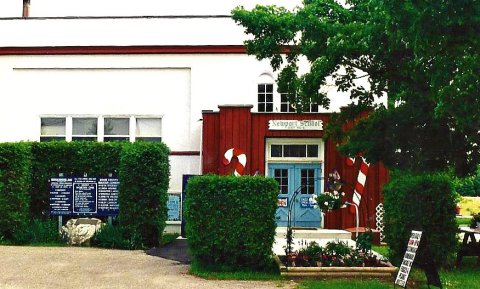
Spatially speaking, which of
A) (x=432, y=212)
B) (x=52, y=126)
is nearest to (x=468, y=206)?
(x=52, y=126)

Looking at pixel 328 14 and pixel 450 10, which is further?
pixel 328 14

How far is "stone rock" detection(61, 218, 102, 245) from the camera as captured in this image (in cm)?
1798

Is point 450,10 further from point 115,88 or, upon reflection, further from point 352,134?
point 115,88

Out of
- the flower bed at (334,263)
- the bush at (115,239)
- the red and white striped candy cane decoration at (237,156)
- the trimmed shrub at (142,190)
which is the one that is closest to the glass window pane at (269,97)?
the red and white striped candy cane decoration at (237,156)

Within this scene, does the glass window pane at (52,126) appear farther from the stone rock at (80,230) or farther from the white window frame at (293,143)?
the white window frame at (293,143)

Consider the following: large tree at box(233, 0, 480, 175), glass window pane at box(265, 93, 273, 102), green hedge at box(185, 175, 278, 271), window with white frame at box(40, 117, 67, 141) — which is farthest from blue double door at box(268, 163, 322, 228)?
green hedge at box(185, 175, 278, 271)

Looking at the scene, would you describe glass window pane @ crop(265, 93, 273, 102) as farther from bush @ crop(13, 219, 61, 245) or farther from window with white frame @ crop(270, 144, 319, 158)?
bush @ crop(13, 219, 61, 245)

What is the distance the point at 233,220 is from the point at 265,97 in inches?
476

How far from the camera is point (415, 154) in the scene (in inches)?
629

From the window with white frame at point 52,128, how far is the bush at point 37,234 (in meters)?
6.47

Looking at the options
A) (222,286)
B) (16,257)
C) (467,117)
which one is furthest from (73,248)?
(467,117)

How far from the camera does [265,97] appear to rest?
81.6 feet

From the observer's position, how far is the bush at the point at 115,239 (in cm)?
1769

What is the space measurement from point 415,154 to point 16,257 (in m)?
9.01
